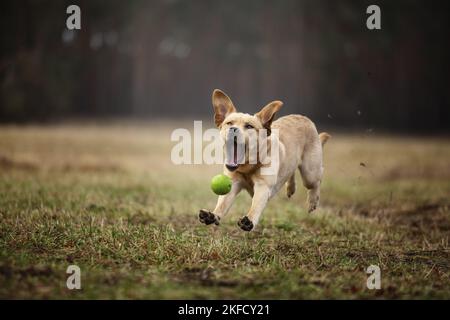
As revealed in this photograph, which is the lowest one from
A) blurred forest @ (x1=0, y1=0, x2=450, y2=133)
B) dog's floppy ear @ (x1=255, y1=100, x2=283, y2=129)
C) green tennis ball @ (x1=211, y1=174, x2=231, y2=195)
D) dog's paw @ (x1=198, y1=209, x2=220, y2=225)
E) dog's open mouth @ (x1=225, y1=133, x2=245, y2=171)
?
dog's paw @ (x1=198, y1=209, x2=220, y2=225)

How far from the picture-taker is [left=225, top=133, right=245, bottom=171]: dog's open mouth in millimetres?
4898

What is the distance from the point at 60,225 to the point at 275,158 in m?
2.32

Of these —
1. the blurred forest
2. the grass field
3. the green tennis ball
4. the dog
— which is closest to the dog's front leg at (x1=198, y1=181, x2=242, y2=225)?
the dog

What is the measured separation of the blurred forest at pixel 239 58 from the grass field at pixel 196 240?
30.3ft

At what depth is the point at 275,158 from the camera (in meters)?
5.29

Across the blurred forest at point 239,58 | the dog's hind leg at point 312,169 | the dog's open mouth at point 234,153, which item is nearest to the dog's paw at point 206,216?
the dog's open mouth at point 234,153

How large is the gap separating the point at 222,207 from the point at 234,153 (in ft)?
1.79

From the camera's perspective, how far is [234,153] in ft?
16.3

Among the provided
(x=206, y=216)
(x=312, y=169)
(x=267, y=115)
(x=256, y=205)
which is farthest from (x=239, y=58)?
(x=206, y=216)

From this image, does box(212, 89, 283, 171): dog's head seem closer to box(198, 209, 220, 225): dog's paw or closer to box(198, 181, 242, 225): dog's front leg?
box(198, 181, 242, 225): dog's front leg

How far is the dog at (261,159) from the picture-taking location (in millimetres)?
4941

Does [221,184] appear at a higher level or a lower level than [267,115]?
lower

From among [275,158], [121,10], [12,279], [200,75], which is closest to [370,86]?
[121,10]

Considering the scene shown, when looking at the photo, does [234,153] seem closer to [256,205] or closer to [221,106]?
[256,205]
